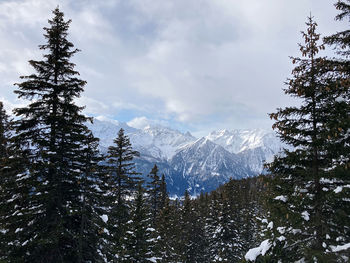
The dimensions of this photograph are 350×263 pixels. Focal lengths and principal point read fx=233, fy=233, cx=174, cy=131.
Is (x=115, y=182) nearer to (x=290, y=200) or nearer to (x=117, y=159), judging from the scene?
(x=117, y=159)

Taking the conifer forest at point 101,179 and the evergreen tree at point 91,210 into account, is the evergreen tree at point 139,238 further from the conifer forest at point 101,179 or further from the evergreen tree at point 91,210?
the evergreen tree at point 91,210

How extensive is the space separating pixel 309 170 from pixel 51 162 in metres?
12.5

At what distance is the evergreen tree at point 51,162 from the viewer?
1170 centimetres

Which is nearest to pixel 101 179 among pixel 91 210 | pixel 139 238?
pixel 91 210

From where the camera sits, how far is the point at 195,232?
1773 inches

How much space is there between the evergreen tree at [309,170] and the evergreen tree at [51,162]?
398 inches

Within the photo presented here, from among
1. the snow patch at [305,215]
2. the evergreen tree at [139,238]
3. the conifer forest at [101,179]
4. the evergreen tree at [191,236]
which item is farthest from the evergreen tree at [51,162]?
the evergreen tree at [191,236]

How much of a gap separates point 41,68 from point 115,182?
44.9 feet

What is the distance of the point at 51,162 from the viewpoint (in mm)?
12781

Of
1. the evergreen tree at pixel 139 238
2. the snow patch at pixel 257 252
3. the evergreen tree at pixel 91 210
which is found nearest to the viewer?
the snow patch at pixel 257 252

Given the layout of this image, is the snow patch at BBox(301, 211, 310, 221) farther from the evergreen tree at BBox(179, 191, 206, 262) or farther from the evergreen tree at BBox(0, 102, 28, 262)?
the evergreen tree at BBox(179, 191, 206, 262)

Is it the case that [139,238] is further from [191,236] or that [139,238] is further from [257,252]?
[191,236]

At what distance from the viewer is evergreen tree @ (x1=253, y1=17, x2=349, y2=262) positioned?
8.14 m

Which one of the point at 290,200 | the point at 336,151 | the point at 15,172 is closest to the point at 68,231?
the point at 15,172
